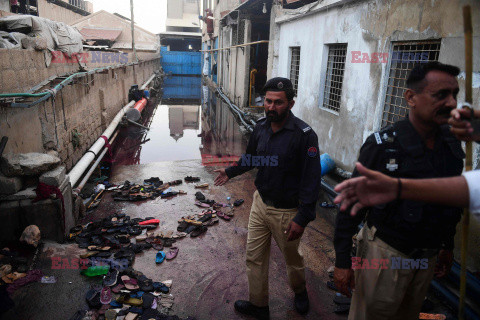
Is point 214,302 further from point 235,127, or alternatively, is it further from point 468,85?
point 235,127

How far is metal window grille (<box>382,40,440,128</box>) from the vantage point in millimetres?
4328

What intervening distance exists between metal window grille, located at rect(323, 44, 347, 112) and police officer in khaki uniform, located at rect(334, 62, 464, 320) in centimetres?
480

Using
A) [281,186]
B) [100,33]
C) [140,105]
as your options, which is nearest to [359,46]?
[281,186]

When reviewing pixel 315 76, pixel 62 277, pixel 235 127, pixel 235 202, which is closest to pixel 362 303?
pixel 62 277

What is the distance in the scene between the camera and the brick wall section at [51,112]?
4.90 metres

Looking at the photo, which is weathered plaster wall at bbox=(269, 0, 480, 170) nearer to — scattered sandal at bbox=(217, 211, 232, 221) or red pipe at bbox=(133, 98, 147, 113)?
scattered sandal at bbox=(217, 211, 232, 221)

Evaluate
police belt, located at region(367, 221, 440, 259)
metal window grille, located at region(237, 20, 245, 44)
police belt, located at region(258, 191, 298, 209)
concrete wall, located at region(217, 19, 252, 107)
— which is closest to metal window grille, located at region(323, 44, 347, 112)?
police belt, located at region(258, 191, 298, 209)

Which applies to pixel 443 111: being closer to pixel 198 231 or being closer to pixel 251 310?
pixel 251 310

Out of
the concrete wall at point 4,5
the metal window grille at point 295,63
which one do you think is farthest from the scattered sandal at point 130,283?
the concrete wall at point 4,5

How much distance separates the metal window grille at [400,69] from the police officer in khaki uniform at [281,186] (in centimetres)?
223

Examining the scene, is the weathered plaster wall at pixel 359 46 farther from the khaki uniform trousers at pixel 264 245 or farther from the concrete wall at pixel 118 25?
the concrete wall at pixel 118 25

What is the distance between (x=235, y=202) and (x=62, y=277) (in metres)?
3.46

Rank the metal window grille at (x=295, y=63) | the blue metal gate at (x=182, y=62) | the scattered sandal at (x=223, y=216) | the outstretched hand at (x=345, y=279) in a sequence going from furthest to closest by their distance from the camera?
1. the blue metal gate at (x=182, y=62)
2. the metal window grille at (x=295, y=63)
3. the scattered sandal at (x=223, y=216)
4. the outstretched hand at (x=345, y=279)

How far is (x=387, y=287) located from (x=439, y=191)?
1.04 metres
